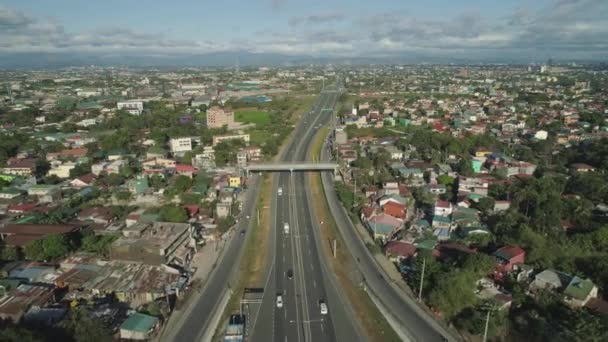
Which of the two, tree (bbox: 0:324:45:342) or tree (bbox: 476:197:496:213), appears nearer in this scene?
tree (bbox: 0:324:45:342)

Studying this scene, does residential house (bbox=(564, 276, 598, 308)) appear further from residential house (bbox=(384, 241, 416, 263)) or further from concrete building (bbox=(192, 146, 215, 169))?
concrete building (bbox=(192, 146, 215, 169))

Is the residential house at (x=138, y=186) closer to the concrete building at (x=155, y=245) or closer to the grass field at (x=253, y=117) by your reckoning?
the concrete building at (x=155, y=245)

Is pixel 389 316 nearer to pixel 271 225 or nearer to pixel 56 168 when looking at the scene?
pixel 271 225

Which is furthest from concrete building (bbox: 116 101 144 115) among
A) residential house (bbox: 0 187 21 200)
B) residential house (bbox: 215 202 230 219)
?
residential house (bbox: 215 202 230 219)

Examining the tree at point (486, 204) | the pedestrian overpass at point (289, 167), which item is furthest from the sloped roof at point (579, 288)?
the pedestrian overpass at point (289, 167)

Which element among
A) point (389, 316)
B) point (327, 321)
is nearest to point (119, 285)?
point (327, 321)

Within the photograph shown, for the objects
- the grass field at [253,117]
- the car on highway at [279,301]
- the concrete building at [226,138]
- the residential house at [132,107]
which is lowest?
the car on highway at [279,301]
